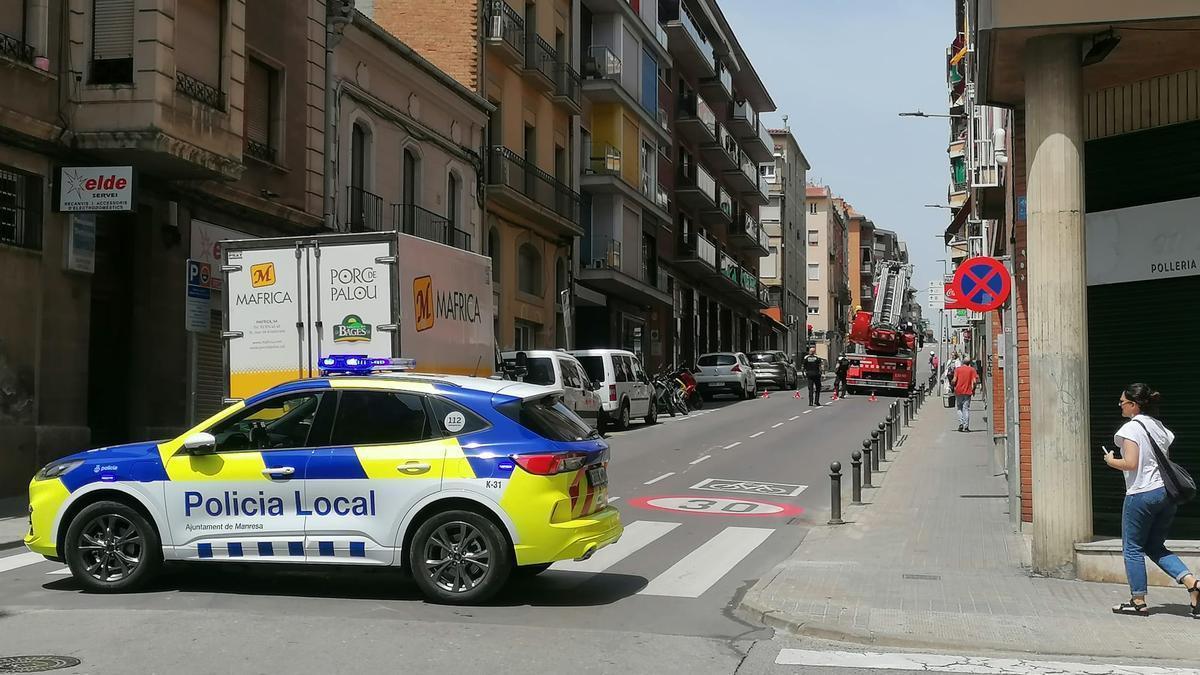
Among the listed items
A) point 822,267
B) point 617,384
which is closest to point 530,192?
point 617,384

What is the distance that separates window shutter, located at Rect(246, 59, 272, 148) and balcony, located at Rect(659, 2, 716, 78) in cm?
2938

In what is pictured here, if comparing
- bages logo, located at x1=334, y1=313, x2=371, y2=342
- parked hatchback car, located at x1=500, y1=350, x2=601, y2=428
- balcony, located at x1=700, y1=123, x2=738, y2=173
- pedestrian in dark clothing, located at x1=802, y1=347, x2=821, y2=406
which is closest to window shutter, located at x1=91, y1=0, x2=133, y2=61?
bages logo, located at x1=334, y1=313, x2=371, y2=342

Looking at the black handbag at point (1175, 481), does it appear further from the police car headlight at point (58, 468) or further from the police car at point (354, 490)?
the police car headlight at point (58, 468)

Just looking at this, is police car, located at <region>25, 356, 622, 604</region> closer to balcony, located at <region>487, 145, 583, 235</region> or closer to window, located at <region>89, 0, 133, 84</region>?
window, located at <region>89, 0, 133, 84</region>

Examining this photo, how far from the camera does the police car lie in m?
8.42

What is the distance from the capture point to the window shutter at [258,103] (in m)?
21.2

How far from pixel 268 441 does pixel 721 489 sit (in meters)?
9.28

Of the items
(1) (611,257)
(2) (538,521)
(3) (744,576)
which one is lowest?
(3) (744,576)

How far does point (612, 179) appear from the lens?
133 feet

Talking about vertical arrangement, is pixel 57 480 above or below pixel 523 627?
above

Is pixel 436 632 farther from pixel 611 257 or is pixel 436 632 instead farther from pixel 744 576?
pixel 611 257

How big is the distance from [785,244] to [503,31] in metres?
57.1

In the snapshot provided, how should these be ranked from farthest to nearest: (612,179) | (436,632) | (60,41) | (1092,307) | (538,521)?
1. (612,179)
2. (60,41)
3. (1092,307)
4. (538,521)
5. (436,632)

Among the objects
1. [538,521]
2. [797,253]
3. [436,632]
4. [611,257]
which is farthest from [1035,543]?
[797,253]
